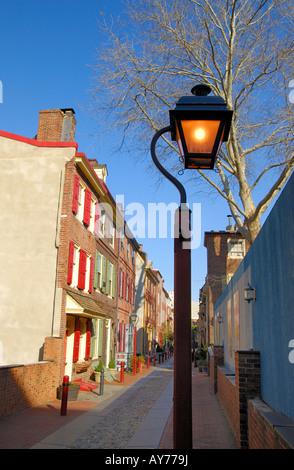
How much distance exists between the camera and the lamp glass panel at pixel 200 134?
333 cm

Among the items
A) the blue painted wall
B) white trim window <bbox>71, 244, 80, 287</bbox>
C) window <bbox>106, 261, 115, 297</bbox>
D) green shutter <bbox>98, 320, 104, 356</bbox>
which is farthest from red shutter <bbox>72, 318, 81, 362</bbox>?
the blue painted wall

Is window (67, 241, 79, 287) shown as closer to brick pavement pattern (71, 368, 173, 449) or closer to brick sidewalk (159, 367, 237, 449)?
brick pavement pattern (71, 368, 173, 449)

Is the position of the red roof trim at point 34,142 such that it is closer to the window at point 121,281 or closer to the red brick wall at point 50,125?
the red brick wall at point 50,125

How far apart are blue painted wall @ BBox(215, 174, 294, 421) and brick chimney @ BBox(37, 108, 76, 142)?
1245 centimetres

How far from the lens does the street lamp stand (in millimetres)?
2723

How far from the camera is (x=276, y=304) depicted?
5.06 metres

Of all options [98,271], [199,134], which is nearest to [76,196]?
[98,271]

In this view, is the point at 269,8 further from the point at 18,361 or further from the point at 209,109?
the point at 18,361

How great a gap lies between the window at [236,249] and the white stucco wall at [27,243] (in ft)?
67.9

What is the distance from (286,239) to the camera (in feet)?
14.7

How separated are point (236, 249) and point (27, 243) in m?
22.2

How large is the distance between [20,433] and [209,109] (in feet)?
25.9

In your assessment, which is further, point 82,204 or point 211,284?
point 211,284

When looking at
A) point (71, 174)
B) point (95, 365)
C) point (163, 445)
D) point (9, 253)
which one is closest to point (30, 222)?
point (9, 253)
